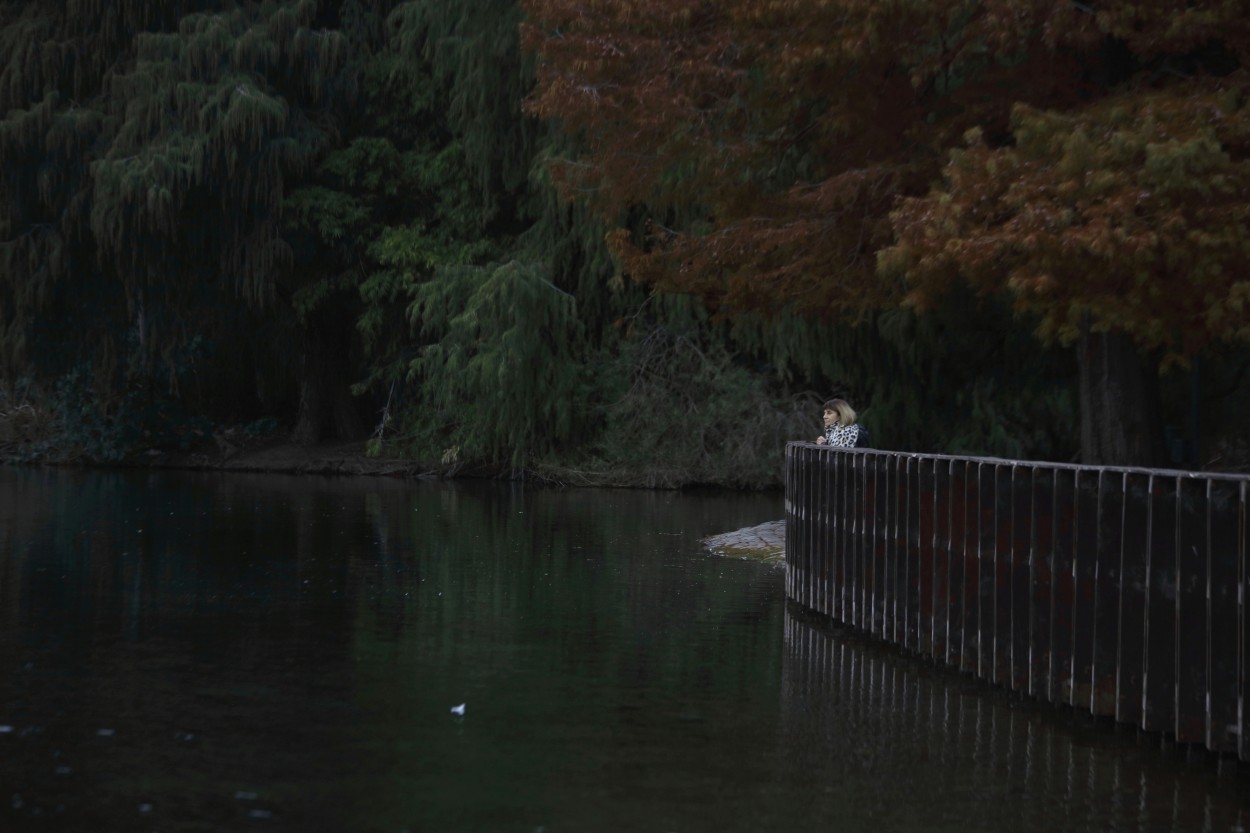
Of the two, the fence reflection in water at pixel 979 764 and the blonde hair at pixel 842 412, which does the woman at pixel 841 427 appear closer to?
the blonde hair at pixel 842 412

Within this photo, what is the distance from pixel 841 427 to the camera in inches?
640

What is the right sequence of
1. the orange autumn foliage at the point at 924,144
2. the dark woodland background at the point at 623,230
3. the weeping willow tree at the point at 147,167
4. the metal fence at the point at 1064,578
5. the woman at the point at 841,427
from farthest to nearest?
the weeping willow tree at the point at 147,167 < the woman at the point at 841,427 < the dark woodland background at the point at 623,230 < the orange autumn foliage at the point at 924,144 < the metal fence at the point at 1064,578

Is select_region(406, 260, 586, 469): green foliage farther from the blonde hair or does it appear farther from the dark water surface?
the blonde hair

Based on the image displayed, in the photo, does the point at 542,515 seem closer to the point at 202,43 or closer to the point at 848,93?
the point at 848,93

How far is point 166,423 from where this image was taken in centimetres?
3988

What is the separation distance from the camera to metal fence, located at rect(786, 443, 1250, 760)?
26.2 ft

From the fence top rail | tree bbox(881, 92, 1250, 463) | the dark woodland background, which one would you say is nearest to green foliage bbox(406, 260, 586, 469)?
the dark woodland background

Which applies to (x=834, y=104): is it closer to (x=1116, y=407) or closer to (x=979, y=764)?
(x=1116, y=407)

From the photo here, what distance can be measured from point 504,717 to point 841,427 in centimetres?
802

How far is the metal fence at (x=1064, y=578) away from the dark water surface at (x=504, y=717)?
23 cm

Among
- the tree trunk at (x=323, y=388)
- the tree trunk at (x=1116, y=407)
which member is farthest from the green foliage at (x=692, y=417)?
the tree trunk at (x=1116, y=407)

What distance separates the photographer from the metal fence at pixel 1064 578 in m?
7.98

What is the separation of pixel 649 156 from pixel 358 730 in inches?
474

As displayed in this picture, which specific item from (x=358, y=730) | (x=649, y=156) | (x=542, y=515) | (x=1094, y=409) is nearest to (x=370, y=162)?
(x=542, y=515)
